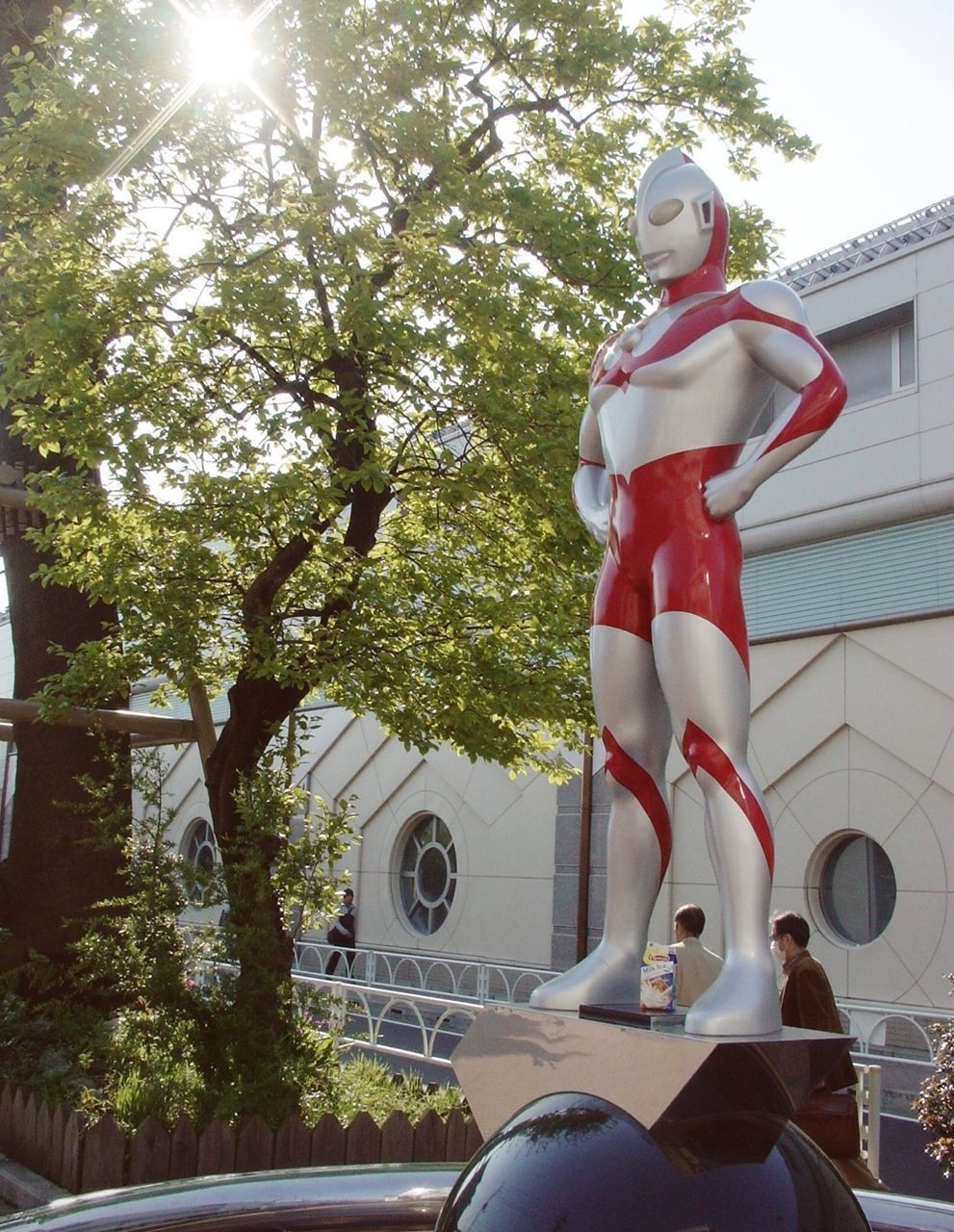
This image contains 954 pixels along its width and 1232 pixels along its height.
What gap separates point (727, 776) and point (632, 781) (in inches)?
15.4

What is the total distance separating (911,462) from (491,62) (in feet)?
21.1

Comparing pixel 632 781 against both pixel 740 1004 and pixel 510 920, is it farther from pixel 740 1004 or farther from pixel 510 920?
pixel 510 920

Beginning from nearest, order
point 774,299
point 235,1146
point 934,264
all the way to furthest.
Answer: point 774,299
point 235,1146
point 934,264

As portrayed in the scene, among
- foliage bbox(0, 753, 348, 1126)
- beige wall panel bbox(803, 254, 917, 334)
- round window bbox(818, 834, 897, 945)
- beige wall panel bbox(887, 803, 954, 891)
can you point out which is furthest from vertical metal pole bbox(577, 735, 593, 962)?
foliage bbox(0, 753, 348, 1126)

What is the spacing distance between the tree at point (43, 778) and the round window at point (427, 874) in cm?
887

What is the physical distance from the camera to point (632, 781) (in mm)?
3928

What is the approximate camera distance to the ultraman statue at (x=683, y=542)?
3.66 m

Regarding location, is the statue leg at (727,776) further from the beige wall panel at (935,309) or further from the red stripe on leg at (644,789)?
the beige wall panel at (935,309)

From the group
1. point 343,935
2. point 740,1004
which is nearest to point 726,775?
point 740,1004

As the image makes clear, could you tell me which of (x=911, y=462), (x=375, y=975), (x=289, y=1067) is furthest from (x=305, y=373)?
(x=375, y=975)

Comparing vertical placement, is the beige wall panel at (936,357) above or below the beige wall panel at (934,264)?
below

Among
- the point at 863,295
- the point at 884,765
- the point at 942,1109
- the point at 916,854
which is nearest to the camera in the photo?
the point at 942,1109

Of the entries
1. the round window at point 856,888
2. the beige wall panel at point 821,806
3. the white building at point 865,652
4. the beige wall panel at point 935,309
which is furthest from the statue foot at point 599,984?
the beige wall panel at point 935,309

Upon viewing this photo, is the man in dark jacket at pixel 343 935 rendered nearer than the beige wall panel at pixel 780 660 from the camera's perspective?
No
